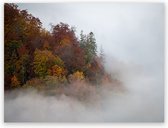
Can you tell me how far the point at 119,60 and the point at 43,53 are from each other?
52cm

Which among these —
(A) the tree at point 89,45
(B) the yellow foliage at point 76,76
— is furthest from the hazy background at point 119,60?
(B) the yellow foliage at point 76,76

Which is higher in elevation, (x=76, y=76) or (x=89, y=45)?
(x=89, y=45)

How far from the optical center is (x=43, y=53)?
7.54 ft

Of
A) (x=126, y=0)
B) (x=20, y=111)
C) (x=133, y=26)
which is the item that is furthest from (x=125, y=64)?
(x=20, y=111)

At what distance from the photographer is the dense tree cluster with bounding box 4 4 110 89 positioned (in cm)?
229

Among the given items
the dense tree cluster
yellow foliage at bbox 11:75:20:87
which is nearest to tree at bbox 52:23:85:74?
the dense tree cluster

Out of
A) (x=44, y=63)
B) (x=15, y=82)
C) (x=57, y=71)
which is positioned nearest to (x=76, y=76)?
(x=57, y=71)

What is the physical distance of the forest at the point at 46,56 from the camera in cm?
229

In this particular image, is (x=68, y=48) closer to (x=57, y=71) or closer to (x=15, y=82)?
(x=57, y=71)

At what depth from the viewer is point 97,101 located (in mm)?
2293

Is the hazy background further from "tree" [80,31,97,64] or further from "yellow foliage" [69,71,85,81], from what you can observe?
"yellow foliage" [69,71,85,81]

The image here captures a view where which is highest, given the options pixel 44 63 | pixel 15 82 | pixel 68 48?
pixel 68 48

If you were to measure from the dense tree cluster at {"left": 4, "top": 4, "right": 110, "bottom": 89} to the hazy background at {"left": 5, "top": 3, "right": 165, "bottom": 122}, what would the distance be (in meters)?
0.06

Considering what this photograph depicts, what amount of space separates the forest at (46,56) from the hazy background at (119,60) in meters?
0.06
